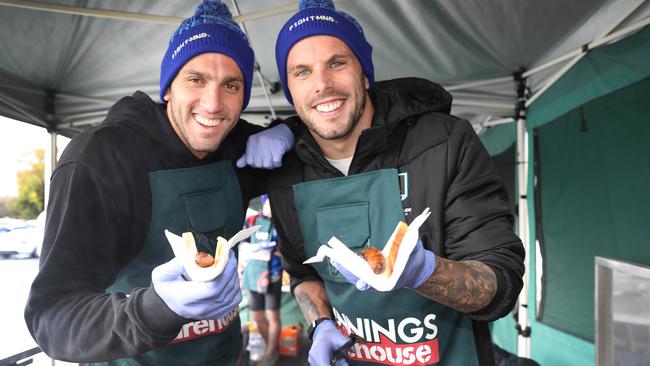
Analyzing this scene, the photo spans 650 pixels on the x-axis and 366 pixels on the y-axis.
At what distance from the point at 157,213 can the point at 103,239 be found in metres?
0.25

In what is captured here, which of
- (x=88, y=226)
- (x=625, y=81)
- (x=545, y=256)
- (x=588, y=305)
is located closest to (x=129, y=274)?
(x=88, y=226)

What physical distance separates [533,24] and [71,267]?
3.05 m

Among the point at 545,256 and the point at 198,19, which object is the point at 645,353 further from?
the point at 198,19

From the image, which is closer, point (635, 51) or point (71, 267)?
point (71, 267)

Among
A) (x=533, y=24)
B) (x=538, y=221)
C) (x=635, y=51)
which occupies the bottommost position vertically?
(x=538, y=221)

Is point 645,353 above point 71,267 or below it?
below

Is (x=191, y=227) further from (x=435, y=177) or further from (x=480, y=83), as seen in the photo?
(x=480, y=83)

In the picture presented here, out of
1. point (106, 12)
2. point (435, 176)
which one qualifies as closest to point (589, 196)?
point (435, 176)

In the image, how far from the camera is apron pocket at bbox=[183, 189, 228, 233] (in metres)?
1.55

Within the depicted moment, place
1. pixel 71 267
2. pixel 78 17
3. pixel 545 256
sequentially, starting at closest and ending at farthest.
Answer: pixel 71 267 → pixel 78 17 → pixel 545 256

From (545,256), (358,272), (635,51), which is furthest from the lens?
(545,256)

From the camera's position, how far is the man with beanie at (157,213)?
0.99 metres

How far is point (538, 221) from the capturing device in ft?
12.1

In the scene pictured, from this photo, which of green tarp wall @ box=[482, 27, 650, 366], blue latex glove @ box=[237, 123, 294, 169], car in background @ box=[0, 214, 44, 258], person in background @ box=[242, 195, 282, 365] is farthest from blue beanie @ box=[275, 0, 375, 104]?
person in background @ box=[242, 195, 282, 365]
